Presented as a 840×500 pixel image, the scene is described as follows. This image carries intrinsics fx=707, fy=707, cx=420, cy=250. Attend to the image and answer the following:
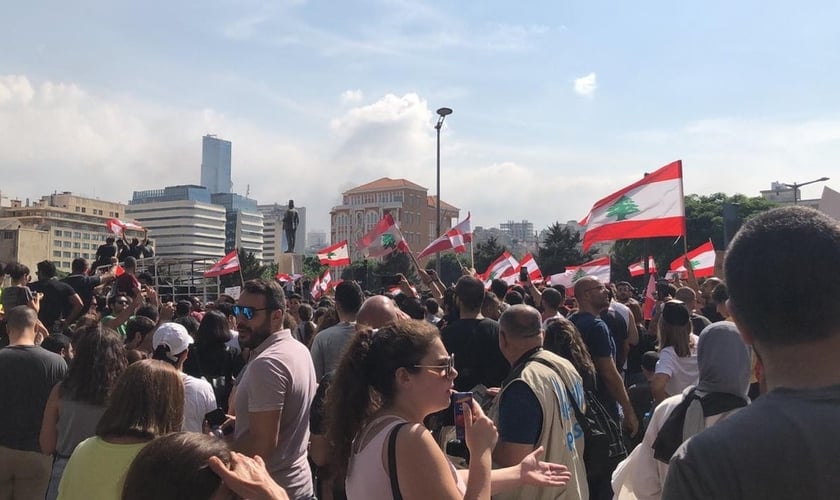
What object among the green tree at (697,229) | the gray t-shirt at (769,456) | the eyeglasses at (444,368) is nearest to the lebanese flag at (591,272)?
the eyeglasses at (444,368)

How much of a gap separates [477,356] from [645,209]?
21.8 ft

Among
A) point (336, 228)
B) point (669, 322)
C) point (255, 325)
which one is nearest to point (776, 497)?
point (255, 325)

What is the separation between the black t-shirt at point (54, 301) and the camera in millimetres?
8023

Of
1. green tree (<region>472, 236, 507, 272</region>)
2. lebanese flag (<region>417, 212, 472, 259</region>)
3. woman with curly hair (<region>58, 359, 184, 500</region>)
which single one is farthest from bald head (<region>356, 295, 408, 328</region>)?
green tree (<region>472, 236, 507, 272</region>)

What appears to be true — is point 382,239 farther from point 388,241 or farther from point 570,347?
point 570,347

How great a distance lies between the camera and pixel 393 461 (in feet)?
8.06

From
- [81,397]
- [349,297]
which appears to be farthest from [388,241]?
[81,397]

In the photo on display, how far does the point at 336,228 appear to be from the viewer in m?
144

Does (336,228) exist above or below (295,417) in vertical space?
above

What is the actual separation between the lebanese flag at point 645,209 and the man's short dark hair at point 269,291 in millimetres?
7407

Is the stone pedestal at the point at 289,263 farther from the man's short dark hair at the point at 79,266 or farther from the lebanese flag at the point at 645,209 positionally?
the man's short dark hair at the point at 79,266

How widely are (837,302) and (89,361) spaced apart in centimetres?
384

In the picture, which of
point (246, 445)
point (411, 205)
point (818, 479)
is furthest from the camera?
point (411, 205)

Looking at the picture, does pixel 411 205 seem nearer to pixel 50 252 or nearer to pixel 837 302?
pixel 50 252
